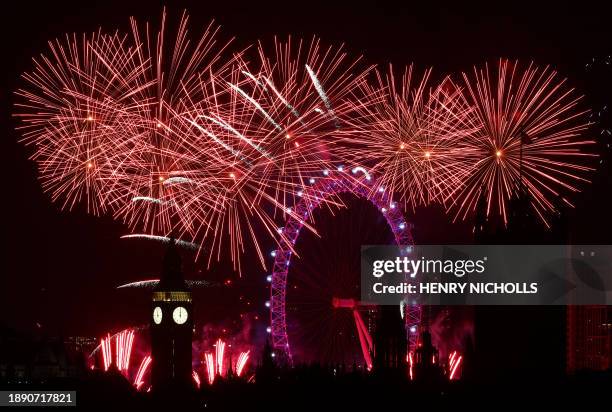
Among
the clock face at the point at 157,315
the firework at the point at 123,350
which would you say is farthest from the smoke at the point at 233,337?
the clock face at the point at 157,315

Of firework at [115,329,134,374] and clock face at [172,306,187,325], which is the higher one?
clock face at [172,306,187,325]

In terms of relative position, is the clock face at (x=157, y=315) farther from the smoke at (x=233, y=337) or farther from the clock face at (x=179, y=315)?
the smoke at (x=233, y=337)

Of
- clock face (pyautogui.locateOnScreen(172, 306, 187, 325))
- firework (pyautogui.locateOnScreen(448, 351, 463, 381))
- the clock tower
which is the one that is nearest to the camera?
firework (pyautogui.locateOnScreen(448, 351, 463, 381))

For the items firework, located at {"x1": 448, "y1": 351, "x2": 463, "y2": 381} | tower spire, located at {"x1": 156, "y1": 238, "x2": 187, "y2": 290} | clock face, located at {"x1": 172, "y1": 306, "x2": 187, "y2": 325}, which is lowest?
firework, located at {"x1": 448, "y1": 351, "x2": 463, "y2": 381}

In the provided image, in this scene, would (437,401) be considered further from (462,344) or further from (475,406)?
(462,344)

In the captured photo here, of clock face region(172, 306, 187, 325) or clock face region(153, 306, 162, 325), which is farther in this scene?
clock face region(172, 306, 187, 325)

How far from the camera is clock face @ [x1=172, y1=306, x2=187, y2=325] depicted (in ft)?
400

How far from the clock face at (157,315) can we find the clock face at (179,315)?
1462mm

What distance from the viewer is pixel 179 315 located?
122 meters

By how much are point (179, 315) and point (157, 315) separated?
238 centimetres

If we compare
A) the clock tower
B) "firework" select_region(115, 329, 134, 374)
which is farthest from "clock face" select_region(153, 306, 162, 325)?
"firework" select_region(115, 329, 134, 374)

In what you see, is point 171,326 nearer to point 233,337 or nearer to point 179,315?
point 179,315

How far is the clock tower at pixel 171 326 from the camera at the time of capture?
119062 millimetres

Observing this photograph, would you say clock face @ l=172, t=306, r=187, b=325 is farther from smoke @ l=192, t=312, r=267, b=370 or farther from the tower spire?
smoke @ l=192, t=312, r=267, b=370
